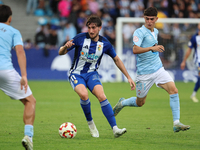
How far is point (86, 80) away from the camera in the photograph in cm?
650

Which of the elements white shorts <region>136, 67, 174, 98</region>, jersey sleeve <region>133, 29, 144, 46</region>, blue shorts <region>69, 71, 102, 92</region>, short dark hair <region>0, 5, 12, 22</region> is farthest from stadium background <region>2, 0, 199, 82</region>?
short dark hair <region>0, 5, 12, 22</region>

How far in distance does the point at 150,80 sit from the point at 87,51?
1.44 metres

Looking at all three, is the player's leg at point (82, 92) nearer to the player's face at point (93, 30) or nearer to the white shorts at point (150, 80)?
the player's face at point (93, 30)

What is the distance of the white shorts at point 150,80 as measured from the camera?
6837 millimetres

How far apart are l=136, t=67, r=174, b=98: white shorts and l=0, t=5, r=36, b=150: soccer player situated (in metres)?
2.78

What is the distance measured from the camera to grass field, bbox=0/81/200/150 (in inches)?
218

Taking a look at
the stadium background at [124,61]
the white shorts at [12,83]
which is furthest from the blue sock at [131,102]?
the stadium background at [124,61]

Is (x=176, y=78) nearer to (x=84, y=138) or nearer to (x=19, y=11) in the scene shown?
(x=19, y=11)

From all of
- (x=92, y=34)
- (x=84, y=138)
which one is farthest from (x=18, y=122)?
(x=92, y=34)

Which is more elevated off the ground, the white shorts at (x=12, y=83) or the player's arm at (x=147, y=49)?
the player's arm at (x=147, y=49)

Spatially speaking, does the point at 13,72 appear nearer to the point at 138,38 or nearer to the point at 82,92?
the point at 82,92

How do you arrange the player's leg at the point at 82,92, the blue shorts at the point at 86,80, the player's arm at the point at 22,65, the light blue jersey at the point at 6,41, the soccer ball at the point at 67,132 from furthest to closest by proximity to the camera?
1. the blue shorts at the point at 86,80
2. the player's leg at the point at 82,92
3. the soccer ball at the point at 67,132
4. the light blue jersey at the point at 6,41
5. the player's arm at the point at 22,65

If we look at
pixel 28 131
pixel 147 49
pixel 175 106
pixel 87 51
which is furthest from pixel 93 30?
pixel 28 131

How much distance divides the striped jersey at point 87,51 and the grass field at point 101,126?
121cm
